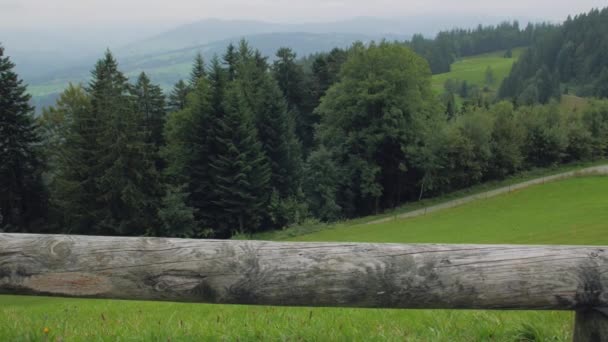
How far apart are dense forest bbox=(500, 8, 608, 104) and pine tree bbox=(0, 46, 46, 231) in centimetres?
9459

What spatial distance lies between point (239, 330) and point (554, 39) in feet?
485

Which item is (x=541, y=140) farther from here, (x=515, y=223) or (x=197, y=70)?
(x=197, y=70)

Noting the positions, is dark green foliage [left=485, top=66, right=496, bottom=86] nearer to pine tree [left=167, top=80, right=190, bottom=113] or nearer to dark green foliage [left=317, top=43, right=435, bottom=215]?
dark green foliage [left=317, top=43, right=435, bottom=215]

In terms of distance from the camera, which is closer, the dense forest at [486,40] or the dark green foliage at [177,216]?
the dark green foliage at [177,216]

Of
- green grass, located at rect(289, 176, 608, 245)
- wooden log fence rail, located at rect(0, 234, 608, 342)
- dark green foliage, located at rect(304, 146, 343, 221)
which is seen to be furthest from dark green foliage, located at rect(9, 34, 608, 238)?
wooden log fence rail, located at rect(0, 234, 608, 342)

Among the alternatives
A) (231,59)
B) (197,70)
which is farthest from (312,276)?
(231,59)

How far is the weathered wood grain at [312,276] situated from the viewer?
274 centimetres

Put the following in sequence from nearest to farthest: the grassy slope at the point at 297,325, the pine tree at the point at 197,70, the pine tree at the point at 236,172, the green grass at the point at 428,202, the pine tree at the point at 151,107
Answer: the grassy slope at the point at 297,325, the green grass at the point at 428,202, the pine tree at the point at 236,172, the pine tree at the point at 151,107, the pine tree at the point at 197,70

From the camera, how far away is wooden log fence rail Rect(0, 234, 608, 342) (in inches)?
108

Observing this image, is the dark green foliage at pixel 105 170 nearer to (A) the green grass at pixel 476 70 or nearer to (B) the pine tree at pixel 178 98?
(B) the pine tree at pixel 178 98

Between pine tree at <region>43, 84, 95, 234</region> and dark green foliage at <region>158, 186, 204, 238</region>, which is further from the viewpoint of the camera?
pine tree at <region>43, 84, 95, 234</region>

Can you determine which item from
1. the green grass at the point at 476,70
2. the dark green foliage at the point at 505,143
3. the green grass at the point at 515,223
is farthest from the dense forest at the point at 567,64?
the green grass at the point at 515,223

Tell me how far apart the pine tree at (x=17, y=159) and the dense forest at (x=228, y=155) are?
3.6 inches

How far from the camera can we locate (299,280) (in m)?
2.74
